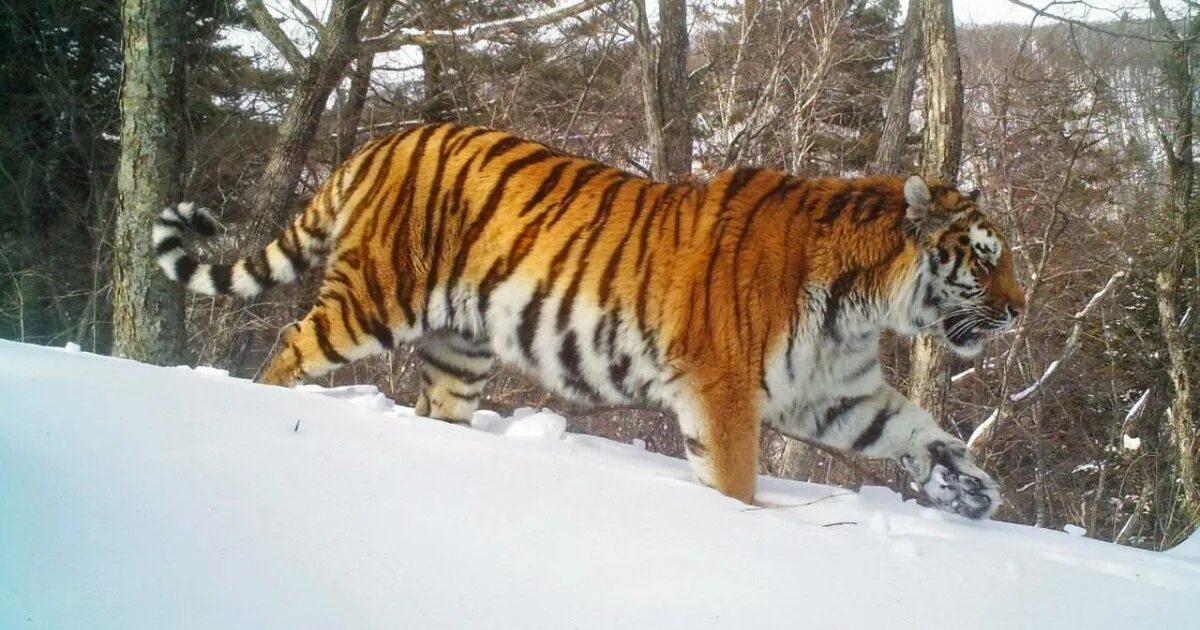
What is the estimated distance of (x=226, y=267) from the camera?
4449 mm

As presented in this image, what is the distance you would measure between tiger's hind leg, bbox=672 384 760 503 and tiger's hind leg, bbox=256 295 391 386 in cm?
170

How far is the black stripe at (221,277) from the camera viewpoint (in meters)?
4.36

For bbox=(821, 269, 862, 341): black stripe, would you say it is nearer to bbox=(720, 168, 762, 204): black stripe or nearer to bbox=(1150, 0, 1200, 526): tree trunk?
bbox=(720, 168, 762, 204): black stripe

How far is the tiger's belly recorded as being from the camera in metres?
3.70

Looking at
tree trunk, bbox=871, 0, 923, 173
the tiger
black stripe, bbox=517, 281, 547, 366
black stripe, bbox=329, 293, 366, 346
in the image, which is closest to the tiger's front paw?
the tiger

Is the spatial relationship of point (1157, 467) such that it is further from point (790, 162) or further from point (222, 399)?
point (222, 399)

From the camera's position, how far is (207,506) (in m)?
1.78

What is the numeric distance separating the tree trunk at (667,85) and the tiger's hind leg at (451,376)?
3214 millimetres

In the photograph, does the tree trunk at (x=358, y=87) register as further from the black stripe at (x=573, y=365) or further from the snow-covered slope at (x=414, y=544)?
the snow-covered slope at (x=414, y=544)

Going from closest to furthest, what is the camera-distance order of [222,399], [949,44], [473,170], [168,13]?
[222,399]
[473,170]
[168,13]
[949,44]

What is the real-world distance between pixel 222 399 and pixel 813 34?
11337 millimetres

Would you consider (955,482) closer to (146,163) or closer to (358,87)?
(146,163)

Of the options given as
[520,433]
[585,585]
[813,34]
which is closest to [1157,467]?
[813,34]

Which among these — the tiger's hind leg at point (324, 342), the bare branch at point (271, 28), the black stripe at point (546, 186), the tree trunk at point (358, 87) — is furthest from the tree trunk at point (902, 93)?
the bare branch at point (271, 28)
